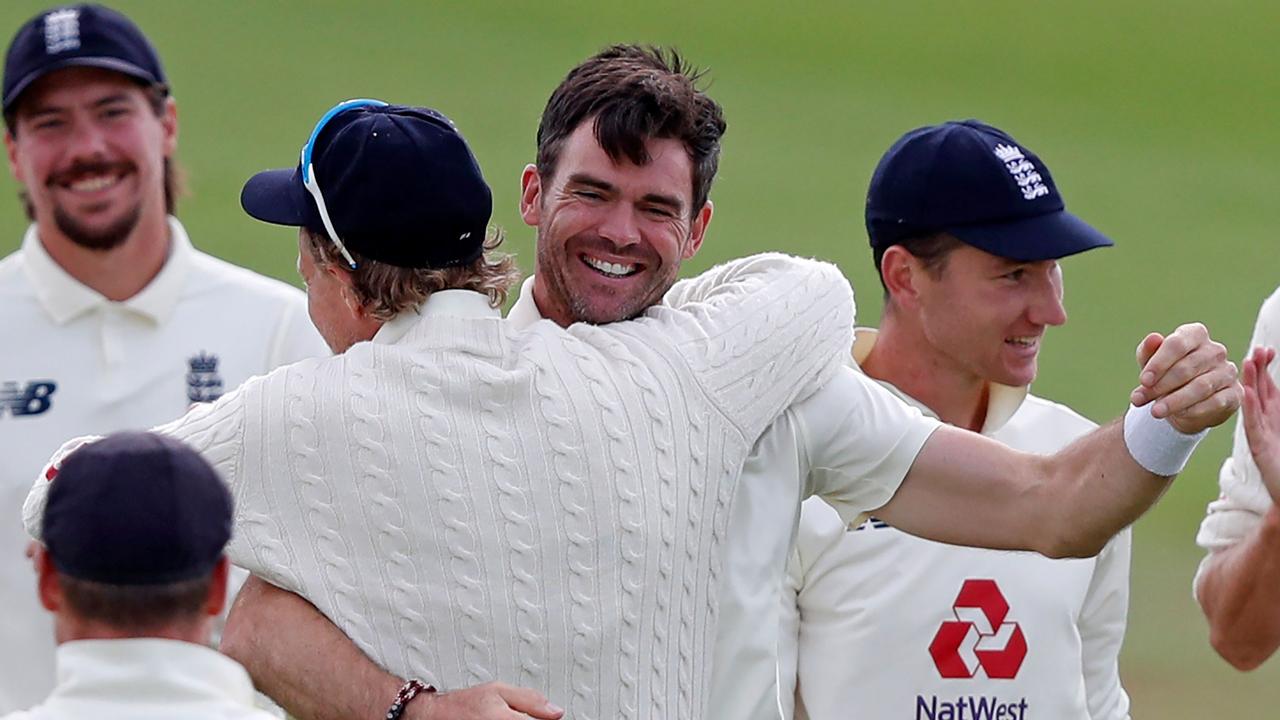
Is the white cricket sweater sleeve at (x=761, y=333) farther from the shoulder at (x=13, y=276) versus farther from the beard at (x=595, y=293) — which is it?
the shoulder at (x=13, y=276)

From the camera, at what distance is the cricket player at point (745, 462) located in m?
2.80

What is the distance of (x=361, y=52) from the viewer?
60.1 ft

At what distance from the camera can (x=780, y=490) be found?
2.99m

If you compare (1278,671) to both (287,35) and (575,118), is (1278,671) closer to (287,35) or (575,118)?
(575,118)

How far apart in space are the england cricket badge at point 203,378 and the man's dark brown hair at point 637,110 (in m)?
1.49

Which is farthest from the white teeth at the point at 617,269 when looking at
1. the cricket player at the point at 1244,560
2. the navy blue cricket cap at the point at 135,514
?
the cricket player at the point at 1244,560

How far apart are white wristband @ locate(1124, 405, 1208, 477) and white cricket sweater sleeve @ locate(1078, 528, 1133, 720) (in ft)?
2.85

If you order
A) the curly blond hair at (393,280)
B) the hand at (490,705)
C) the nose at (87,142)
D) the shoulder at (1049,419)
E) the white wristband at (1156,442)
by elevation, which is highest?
the curly blond hair at (393,280)

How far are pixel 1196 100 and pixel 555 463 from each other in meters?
16.4

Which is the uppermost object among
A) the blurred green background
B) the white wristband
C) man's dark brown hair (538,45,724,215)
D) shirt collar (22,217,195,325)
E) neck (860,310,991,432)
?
man's dark brown hair (538,45,724,215)

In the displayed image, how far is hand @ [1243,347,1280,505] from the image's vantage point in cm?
355

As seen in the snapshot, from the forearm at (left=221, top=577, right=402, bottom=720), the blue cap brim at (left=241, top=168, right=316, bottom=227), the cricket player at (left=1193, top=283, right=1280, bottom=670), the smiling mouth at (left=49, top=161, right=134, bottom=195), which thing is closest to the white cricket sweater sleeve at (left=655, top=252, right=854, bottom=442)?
the blue cap brim at (left=241, top=168, right=316, bottom=227)

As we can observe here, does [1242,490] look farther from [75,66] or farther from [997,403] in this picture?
[75,66]

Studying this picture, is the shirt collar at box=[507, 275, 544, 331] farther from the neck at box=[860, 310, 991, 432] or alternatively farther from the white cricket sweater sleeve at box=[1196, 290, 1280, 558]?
the white cricket sweater sleeve at box=[1196, 290, 1280, 558]
